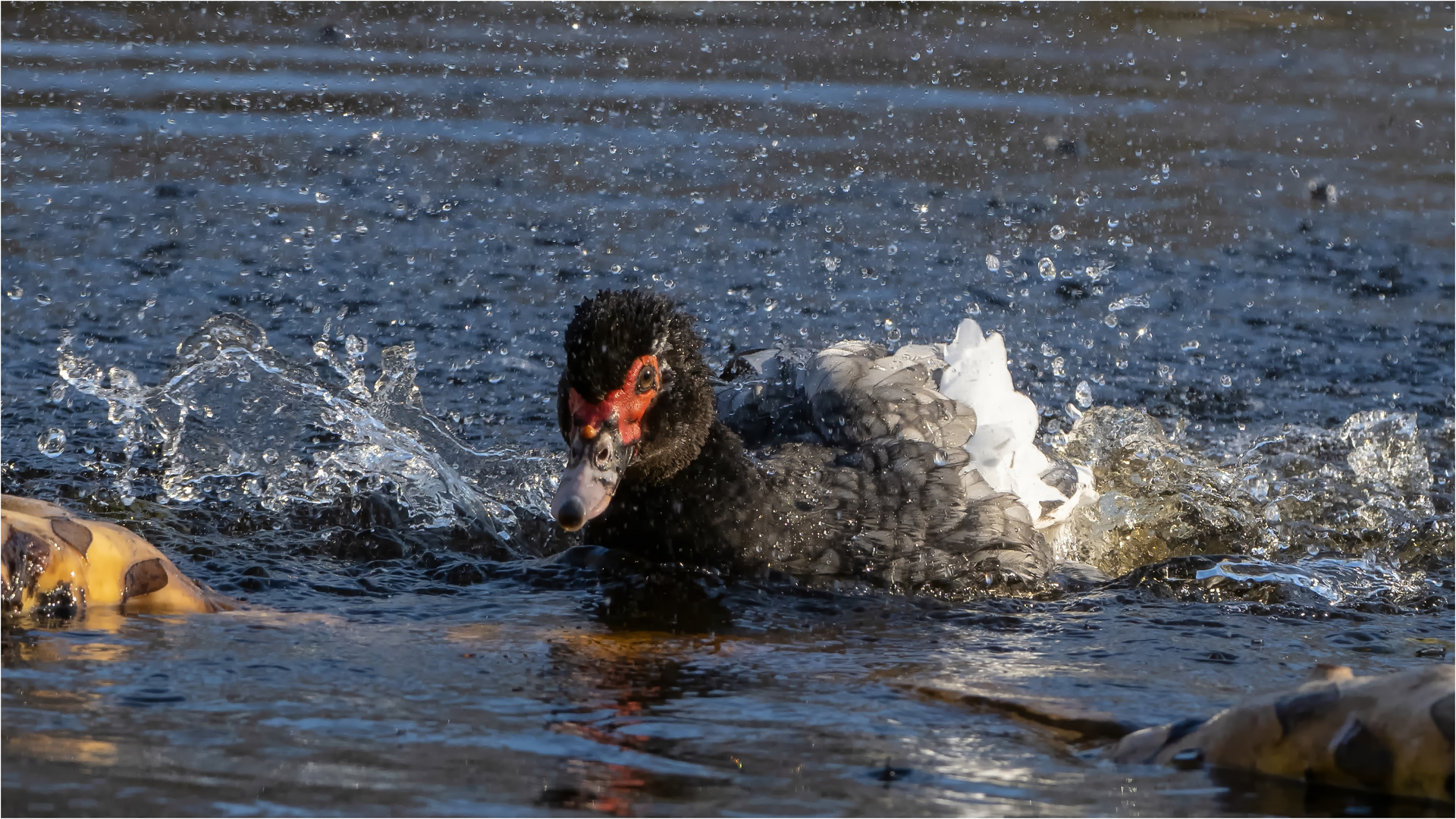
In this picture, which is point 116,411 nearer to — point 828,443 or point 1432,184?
point 828,443

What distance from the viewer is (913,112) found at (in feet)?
35.9

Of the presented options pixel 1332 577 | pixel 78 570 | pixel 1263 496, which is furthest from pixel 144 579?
pixel 1263 496

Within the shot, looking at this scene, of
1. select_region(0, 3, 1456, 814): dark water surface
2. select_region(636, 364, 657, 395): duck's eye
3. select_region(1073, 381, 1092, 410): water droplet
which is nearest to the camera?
select_region(0, 3, 1456, 814): dark water surface

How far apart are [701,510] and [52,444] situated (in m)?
2.70

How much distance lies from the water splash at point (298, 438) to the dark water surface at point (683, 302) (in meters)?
0.03

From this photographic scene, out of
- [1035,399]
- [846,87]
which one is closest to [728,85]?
[846,87]

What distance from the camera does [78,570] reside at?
437 centimetres

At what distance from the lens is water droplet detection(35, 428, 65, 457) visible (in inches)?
243

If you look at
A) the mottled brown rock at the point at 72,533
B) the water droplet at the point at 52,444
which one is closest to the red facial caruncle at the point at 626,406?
the mottled brown rock at the point at 72,533

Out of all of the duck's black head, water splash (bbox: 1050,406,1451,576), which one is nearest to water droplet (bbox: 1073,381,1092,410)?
water splash (bbox: 1050,406,1451,576)

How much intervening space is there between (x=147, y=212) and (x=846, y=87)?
482 cm

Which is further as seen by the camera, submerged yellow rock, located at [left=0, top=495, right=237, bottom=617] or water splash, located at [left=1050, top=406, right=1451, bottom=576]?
water splash, located at [left=1050, top=406, right=1451, bottom=576]

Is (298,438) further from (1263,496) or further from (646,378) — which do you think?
(1263,496)

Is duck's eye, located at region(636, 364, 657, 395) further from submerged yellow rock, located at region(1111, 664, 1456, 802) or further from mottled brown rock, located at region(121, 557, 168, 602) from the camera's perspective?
submerged yellow rock, located at region(1111, 664, 1456, 802)
